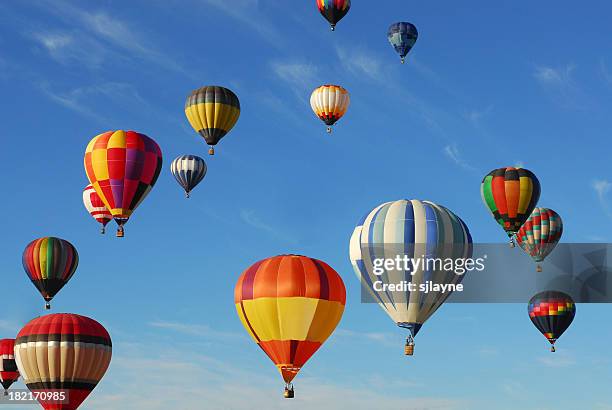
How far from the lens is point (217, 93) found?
189 ft

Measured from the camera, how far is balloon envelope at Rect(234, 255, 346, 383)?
4412cm

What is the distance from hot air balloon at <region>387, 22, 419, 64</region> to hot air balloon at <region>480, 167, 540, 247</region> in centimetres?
1034

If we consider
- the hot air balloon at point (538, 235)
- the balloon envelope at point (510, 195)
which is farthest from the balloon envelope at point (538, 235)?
the balloon envelope at point (510, 195)

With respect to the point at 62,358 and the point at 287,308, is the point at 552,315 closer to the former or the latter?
the point at 287,308

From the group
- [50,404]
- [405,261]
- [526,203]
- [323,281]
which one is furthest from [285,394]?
[526,203]

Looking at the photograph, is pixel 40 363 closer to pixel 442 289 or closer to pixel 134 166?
pixel 134 166

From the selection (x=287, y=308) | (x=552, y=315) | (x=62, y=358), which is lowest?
(x=62, y=358)

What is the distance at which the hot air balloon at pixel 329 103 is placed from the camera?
207ft

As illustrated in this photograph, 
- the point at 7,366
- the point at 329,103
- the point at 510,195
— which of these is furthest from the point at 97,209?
the point at 510,195

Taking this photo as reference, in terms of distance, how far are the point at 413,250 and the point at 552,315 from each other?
667 inches

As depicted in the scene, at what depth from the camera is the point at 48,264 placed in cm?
5647

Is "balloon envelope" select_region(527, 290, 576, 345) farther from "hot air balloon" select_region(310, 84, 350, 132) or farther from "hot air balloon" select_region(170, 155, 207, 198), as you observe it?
"hot air balloon" select_region(170, 155, 207, 198)

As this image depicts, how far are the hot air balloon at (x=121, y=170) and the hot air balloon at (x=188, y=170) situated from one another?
10821 millimetres

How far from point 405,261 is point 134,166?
1269 cm
